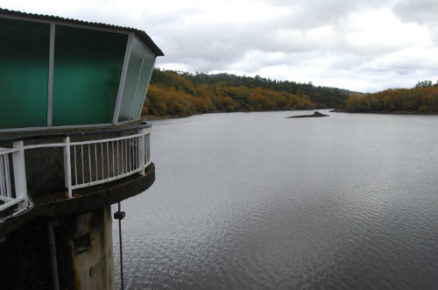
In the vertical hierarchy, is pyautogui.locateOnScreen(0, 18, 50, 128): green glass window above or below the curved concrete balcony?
above

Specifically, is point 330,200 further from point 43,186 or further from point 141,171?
point 43,186

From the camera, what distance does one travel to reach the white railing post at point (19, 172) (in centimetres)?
443

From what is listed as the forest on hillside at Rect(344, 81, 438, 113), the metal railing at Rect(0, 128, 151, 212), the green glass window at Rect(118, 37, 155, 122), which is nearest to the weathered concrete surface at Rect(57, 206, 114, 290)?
the metal railing at Rect(0, 128, 151, 212)

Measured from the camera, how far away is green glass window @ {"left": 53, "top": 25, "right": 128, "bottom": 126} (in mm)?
5359

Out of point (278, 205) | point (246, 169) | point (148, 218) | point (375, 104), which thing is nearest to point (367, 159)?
point (246, 169)

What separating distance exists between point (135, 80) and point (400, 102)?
158 meters

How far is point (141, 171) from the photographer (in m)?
6.36

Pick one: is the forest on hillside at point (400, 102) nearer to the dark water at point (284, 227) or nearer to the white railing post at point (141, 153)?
the dark water at point (284, 227)

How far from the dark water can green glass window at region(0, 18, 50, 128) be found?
9.19 m

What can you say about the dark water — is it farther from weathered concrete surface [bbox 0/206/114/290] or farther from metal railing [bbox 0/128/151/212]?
metal railing [bbox 0/128/151/212]

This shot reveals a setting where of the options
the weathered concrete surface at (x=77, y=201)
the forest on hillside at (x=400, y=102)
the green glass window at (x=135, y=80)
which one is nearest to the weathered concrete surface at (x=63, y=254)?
the weathered concrete surface at (x=77, y=201)

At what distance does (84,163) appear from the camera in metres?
5.53

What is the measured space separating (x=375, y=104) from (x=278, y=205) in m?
143

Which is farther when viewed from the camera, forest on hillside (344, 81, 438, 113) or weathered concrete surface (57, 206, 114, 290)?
forest on hillside (344, 81, 438, 113)
